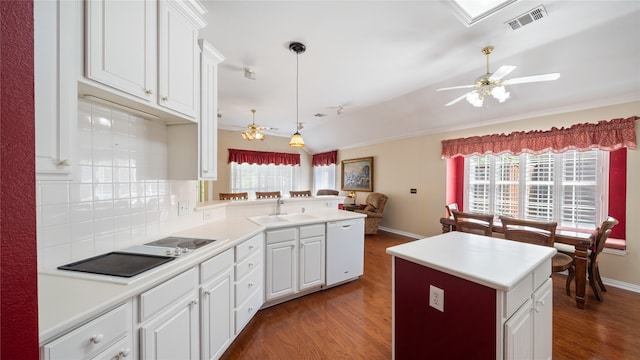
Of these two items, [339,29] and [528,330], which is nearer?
[528,330]

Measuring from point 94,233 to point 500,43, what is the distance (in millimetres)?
3850

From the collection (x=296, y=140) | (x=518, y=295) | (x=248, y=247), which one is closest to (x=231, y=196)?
(x=296, y=140)

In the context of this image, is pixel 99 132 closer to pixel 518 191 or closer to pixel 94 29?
pixel 94 29

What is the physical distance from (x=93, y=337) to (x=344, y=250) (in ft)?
7.56

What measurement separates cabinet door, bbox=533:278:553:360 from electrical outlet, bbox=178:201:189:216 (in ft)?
8.52

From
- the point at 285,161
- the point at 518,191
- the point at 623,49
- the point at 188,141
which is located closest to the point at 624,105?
the point at 623,49

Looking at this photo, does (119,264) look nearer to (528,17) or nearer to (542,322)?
(542,322)

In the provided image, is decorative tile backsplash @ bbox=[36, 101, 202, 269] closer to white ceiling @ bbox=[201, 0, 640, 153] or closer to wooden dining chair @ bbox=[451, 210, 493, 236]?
white ceiling @ bbox=[201, 0, 640, 153]

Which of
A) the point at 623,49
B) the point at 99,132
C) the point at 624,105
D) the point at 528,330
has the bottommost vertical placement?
the point at 528,330

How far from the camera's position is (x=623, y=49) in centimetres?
232

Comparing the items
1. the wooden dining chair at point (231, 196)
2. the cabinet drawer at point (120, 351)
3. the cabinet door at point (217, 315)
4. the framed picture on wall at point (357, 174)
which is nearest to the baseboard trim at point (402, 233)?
the framed picture on wall at point (357, 174)

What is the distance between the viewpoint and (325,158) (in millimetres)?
7551

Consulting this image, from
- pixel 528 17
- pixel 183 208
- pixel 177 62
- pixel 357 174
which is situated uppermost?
pixel 528 17

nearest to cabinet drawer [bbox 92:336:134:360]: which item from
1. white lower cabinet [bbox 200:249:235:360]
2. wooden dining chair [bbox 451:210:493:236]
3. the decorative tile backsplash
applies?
white lower cabinet [bbox 200:249:235:360]
